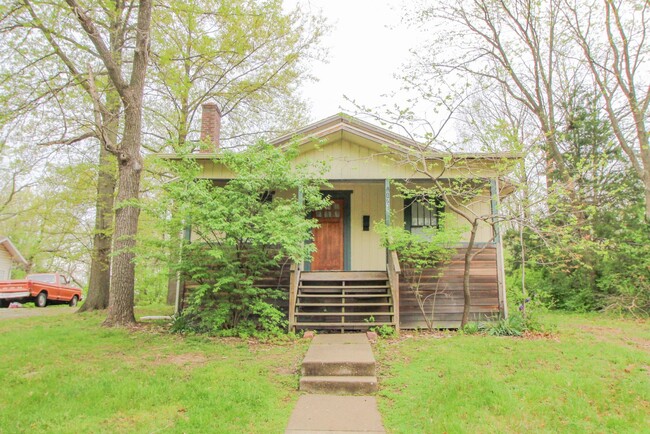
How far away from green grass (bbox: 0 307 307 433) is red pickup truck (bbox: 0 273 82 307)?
35.9ft

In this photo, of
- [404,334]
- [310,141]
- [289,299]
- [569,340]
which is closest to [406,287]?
[404,334]

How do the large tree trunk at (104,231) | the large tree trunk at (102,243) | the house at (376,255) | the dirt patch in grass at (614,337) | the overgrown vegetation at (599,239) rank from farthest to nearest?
the large tree trunk at (102,243), the large tree trunk at (104,231), the overgrown vegetation at (599,239), the house at (376,255), the dirt patch in grass at (614,337)

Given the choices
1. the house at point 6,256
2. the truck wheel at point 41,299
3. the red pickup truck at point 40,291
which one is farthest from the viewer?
the house at point 6,256

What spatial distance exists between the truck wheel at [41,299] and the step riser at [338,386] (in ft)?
55.1

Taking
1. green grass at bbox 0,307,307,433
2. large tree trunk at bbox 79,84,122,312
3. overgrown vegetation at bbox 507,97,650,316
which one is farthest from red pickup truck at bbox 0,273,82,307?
overgrown vegetation at bbox 507,97,650,316

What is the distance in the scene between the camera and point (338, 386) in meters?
4.76

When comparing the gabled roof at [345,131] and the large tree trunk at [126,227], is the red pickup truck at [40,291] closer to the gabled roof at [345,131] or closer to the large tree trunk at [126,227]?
the large tree trunk at [126,227]

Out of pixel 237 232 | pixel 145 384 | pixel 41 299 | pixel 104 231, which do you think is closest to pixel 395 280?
pixel 237 232

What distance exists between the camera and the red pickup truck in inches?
621

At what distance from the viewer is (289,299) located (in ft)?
26.5

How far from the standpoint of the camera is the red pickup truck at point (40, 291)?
1578cm

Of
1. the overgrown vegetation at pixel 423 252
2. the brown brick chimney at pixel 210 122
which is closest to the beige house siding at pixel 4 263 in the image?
the brown brick chimney at pixel 210 122

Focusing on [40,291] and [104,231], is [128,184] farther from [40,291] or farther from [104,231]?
[40,291]

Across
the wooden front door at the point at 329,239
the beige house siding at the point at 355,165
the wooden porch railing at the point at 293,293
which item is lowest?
the wooden porch railing at the point at 293,293
